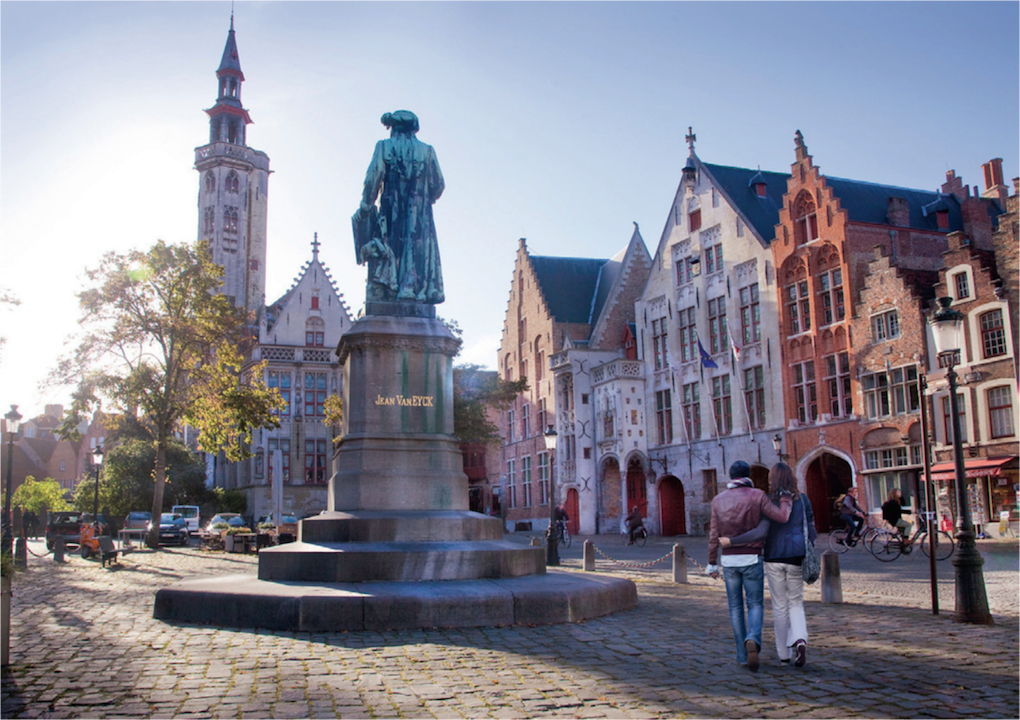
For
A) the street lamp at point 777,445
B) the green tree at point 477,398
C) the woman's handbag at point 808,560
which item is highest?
the green tree at point 477,398

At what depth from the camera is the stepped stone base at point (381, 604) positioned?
860cm

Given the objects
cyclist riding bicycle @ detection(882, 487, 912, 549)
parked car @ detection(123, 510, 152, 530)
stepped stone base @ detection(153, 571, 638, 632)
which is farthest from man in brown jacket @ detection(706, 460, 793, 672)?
parked car @ detection(123, 510, 152, 530)

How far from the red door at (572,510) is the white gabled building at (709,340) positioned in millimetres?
6864

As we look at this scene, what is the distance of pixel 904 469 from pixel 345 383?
23.0 m

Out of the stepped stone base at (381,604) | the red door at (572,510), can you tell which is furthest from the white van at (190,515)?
the stepped stone base at (381,604)

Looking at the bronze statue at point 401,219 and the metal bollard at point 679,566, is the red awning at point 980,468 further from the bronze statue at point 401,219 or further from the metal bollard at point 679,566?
the bronze statue at point 401,219

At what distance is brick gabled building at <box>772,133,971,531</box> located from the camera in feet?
104

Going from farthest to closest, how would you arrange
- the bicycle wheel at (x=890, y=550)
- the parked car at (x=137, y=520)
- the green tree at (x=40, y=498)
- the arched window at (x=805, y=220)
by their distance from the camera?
the green tree at (x=40, y=498) < the parked car at (x=137, y=520) < the arched window at (x=805, y=220) < the bicycle wheel at (x=890, y=550)

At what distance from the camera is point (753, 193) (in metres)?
39.6

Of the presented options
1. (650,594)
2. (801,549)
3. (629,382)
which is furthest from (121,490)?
(801,549)

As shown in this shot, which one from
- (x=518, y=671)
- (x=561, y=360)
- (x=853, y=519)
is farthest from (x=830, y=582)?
(x=561, y=360)

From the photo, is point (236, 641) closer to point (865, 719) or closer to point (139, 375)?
point (865, 719)

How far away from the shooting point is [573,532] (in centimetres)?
4653

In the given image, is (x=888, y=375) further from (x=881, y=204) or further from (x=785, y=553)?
(x=785, y=553)
